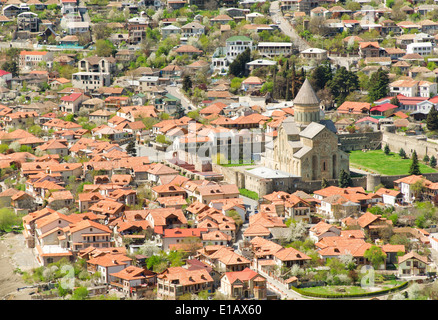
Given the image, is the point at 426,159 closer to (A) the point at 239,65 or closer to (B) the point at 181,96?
(B) the point at 181,96

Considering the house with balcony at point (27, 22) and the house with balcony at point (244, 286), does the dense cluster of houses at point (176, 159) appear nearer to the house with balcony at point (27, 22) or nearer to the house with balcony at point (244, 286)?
the house with balcony at point (244, 286)

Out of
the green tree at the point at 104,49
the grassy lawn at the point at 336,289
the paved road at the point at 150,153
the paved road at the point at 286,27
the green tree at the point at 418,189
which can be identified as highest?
the paved road at the point at 286,27

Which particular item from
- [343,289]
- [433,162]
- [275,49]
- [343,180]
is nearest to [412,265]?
[343,289]

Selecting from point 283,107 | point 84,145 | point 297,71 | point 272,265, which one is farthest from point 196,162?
point 297,71

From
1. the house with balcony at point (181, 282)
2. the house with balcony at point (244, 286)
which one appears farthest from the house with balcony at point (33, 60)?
the house with balcony at point (244, 286)

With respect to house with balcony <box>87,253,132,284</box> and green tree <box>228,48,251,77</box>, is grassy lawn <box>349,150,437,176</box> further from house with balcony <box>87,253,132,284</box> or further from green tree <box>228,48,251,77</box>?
house with balcony <box>87,253,132,284</box>

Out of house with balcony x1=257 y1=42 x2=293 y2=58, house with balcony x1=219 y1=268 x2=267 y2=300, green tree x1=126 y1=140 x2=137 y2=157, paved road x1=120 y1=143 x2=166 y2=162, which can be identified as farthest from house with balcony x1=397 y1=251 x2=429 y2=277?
house with balcony x1=257 y1=42 x2=293 y2=58

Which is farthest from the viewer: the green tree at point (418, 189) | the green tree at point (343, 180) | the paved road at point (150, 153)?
the paved road at point (150, 153)
